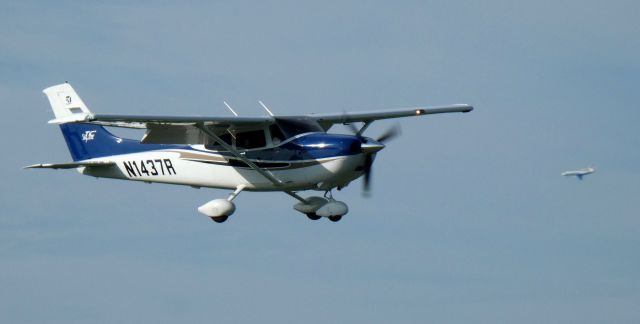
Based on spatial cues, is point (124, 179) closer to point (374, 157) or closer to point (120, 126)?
point (120, 126)

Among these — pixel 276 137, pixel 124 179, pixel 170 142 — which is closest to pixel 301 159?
pixel 276 137

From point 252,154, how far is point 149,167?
320 cm

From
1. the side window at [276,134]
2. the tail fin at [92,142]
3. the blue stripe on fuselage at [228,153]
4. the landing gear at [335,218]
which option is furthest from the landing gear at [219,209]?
the tail fin at [92,142]

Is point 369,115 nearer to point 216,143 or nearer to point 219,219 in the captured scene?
point 216,143

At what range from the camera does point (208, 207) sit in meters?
33.2

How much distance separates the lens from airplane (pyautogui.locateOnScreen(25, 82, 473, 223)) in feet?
105

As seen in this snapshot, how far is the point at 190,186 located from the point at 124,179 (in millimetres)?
2074

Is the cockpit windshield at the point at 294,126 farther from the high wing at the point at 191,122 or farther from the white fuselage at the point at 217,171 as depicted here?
the white fuselage at the point at 217,171

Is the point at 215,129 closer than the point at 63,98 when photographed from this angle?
Yes

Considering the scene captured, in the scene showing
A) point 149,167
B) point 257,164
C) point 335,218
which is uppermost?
point 257,164

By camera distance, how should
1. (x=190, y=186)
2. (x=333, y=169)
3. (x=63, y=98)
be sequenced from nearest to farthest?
(x=333, y=169), (x=190, y=186), (x=63, y=98)

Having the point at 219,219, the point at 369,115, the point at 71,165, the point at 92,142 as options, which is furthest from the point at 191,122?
the point at 92,142

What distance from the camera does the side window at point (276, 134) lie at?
108ft

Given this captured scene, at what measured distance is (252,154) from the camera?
1308 inches
